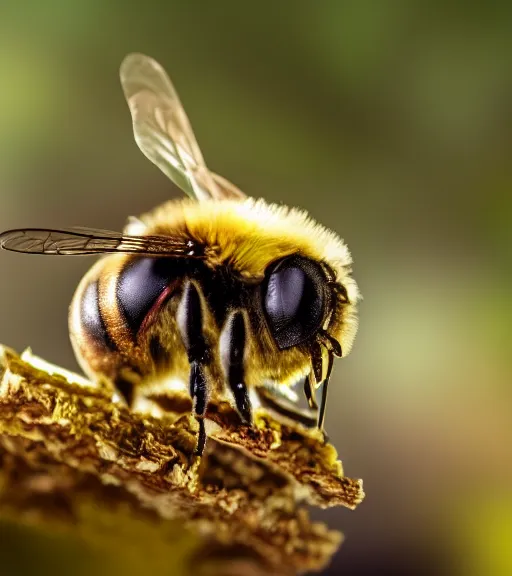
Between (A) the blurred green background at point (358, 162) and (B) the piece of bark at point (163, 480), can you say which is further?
(A) the blurred green background at point (358, 162)

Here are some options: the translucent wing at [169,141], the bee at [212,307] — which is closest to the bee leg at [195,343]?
the bee at [212,307]

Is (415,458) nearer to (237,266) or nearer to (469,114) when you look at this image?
(469,114)

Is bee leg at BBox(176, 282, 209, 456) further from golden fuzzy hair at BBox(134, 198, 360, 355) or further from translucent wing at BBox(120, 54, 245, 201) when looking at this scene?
translucent wing at BBox(120, 54, 245, 201)

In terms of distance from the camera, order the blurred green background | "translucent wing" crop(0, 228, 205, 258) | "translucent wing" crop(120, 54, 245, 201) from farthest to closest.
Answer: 1. the blurred green background
2. "translucent wing" crop(120, 54, 245, 201)
3. "translucent wing" crop(0, 228, 205, 258)

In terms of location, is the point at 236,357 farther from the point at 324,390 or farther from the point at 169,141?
the point at 169,141

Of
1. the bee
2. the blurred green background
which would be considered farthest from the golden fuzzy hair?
the blurred green background

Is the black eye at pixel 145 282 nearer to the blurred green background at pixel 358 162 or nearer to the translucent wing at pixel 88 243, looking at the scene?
the translucent wing at pixel 88 243
